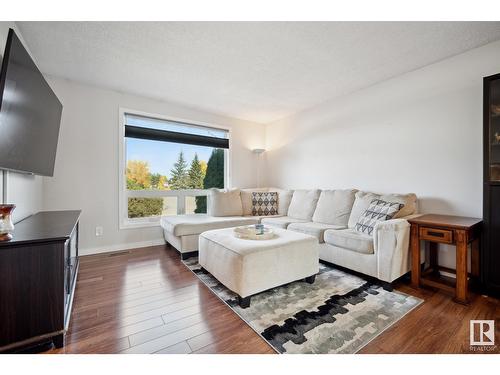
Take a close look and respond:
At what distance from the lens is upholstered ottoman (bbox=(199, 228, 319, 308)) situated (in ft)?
5.75

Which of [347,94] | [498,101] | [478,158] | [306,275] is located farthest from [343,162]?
[306,275]

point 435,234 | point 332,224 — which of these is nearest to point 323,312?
point 435,234

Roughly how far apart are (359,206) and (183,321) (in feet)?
7.65

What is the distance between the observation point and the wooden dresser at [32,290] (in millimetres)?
1177

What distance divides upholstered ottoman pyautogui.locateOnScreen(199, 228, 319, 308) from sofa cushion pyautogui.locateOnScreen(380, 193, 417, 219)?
1066 mm

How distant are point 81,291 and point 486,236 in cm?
365

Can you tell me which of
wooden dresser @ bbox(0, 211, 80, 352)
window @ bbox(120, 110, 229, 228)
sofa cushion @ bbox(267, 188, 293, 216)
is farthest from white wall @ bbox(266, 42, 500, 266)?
wooden dresser @ bbox(0, 211, 80, 352)

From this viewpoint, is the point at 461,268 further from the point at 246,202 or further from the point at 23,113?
the point at 23,113

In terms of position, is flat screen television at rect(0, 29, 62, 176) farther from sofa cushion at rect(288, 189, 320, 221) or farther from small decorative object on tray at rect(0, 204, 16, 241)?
sofa cushion at rect(288, 189, 320, 221)

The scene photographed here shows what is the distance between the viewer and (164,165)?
3.77 m

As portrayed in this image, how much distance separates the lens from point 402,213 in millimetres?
2363
